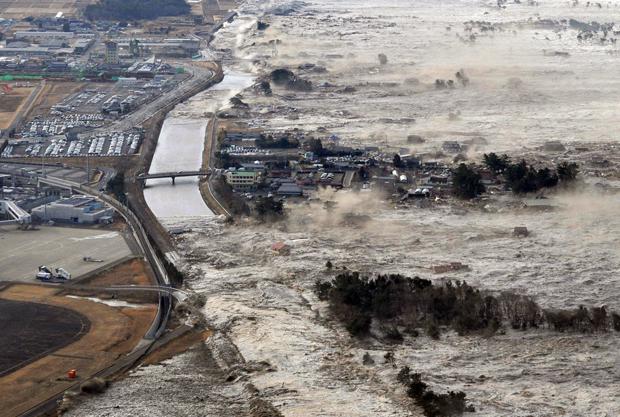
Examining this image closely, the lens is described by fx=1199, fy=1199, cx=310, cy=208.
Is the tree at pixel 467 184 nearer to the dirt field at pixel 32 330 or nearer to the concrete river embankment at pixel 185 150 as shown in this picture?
the concrete river embankment at pixel 185 150

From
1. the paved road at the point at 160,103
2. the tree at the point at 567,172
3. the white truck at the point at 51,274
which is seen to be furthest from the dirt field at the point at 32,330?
the paved road at the point at 160,103

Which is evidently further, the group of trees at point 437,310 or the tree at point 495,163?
the tree at point 495,163

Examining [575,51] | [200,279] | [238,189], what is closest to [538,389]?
[200,279]

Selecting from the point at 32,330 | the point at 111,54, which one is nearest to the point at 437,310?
the point at 32,330

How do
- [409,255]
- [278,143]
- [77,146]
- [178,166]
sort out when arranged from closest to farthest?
[409,255] < [178,166] < [278,143] < [77,146]

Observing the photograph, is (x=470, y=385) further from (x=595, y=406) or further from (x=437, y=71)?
(x=437, y=71)

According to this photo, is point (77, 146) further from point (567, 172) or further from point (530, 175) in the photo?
point (567, 172)
